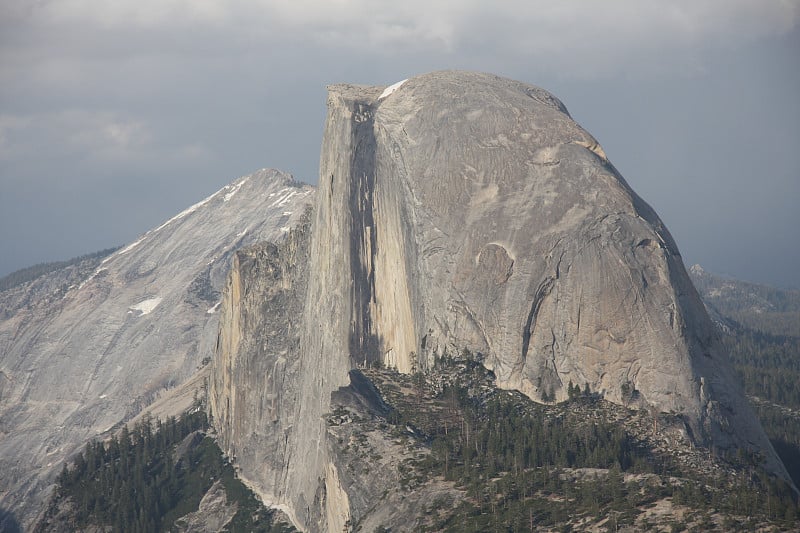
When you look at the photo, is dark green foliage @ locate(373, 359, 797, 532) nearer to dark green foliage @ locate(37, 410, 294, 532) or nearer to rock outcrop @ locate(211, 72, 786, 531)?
rock outcrop @ locate(211, 72, 786, 531)

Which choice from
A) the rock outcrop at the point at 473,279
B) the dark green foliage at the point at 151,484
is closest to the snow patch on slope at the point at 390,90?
the rock outcrop at the point at 473,279

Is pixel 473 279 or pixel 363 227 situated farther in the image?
pixel 363 227

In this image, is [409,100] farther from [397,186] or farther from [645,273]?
[645,273]

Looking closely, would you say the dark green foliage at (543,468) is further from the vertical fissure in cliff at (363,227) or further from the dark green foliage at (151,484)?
the dark green foliage at (151,484)

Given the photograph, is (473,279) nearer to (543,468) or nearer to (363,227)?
(363,227)

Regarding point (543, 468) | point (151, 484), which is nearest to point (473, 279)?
point (543, 468)
